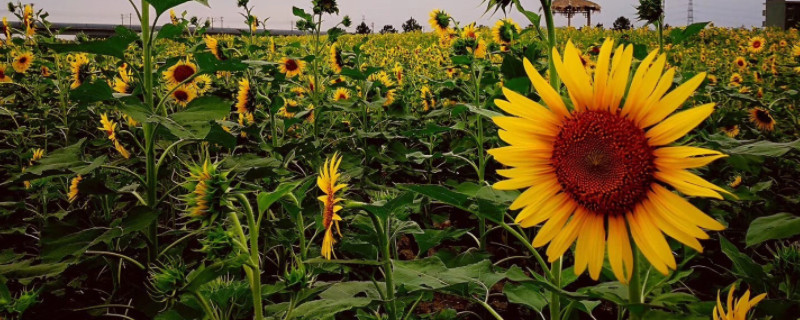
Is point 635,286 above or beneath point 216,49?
beneath

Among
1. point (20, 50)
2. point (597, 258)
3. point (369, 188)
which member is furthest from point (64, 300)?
point (20, 50)

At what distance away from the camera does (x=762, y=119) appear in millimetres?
2951

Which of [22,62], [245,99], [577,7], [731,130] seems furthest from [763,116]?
[577,7]

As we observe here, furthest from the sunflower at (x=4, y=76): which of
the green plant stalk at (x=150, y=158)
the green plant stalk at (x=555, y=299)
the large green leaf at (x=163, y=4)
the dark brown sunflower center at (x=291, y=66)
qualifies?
the green plant stalk at (x=555, y=299)

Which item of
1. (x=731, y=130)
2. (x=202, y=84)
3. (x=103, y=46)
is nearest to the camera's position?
(x=103, y=46)

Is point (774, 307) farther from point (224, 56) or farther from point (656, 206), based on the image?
point (224, 56)

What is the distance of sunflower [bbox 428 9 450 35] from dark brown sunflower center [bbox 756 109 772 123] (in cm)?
203

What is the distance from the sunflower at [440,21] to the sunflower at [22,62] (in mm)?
2858

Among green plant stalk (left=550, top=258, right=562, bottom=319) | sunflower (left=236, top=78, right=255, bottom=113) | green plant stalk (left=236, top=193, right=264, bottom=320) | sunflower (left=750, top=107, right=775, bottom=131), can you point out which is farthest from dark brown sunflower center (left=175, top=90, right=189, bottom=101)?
sunflower (left=750, top=107, right=775, bottom=131)

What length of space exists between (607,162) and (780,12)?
64.1ft

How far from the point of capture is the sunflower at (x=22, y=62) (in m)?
3.53

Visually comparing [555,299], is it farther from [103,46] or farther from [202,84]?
[202,84]

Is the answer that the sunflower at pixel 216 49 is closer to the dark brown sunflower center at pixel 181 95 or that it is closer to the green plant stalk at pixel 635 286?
the dark brown sunflower center at pixel 181 95

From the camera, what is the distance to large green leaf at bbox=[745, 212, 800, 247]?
68 cm
